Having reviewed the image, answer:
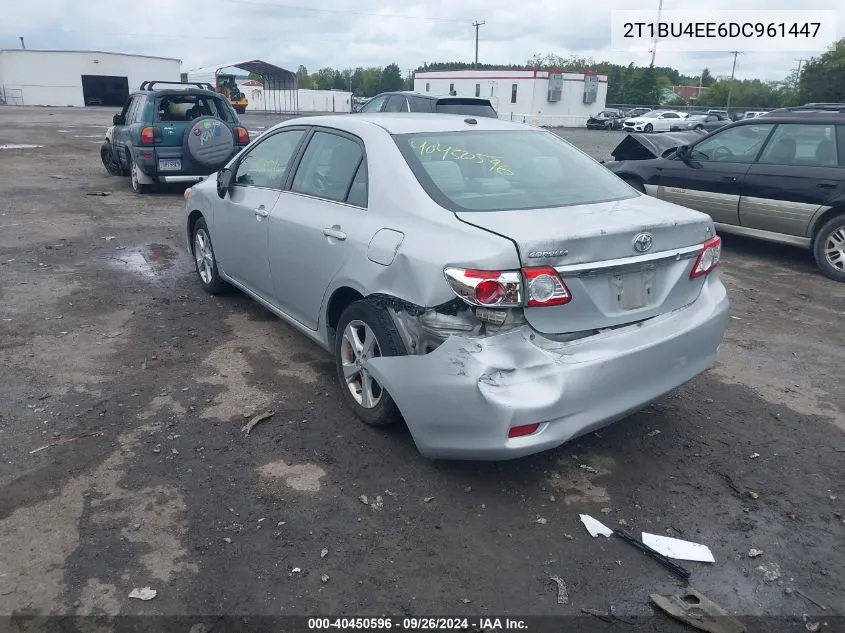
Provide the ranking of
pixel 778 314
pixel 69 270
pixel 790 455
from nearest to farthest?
pixel 790 455 → pixel 778 314 → pixel 69 270

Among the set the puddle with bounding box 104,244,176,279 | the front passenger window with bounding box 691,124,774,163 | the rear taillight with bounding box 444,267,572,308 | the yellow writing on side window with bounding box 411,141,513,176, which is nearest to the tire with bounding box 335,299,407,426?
the rear taillight with bounding box 444,267,572,308

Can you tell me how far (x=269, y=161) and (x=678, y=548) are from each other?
147 inches

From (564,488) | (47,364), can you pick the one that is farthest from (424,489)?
(47,364)

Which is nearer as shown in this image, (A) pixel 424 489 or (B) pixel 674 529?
(B) pixel 674 529

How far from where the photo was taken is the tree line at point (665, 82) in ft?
165

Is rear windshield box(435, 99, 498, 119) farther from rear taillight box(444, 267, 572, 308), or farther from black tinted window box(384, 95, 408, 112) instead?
rear taillight box(444, 267, 572, 308)

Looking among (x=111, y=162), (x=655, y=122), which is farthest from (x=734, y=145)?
(x=655, y=122)

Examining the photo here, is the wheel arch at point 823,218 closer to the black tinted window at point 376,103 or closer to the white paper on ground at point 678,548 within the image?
the white paper on ground at point 678,548

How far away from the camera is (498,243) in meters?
3.03

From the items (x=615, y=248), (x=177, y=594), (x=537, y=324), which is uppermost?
(x=615, y=248)

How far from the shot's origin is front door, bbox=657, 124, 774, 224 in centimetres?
825

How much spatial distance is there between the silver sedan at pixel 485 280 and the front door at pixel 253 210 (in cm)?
22

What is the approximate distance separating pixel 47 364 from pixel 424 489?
3.06m

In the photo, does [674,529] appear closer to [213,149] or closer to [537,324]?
[537,324]
